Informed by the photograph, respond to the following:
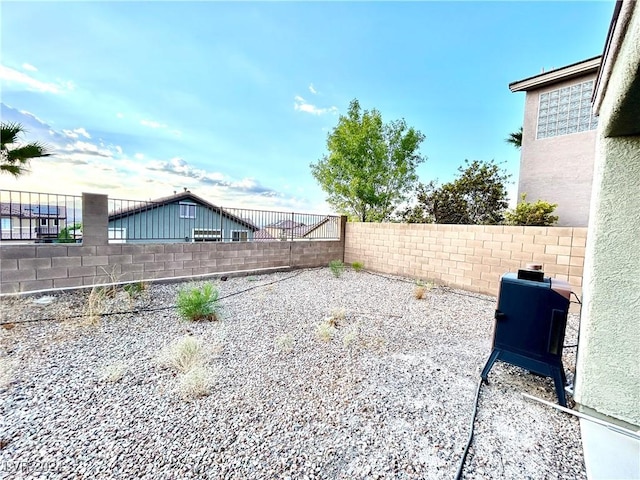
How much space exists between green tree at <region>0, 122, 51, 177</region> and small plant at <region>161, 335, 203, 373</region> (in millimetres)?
4587

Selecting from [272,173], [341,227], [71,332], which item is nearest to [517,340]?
[71,332]

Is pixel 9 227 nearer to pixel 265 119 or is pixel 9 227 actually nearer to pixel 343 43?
pixel 265 119

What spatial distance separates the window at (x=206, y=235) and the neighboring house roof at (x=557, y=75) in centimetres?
1014

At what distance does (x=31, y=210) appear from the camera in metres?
4.52

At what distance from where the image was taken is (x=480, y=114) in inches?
343

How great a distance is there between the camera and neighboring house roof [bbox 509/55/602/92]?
7.20m

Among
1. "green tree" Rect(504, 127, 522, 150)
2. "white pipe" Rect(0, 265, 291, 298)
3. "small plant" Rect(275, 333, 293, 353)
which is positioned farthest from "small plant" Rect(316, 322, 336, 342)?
"green tree" Rect(504, 127, 522, 150)

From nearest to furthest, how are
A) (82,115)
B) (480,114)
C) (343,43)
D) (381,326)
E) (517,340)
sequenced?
(517,340) → (381,326) → (82,115) → (343,43) → (480,114)

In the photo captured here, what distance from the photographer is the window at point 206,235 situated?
6.40m

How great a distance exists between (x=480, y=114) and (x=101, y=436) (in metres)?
11.0

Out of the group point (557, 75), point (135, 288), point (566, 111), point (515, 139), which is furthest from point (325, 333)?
point (515, 139)

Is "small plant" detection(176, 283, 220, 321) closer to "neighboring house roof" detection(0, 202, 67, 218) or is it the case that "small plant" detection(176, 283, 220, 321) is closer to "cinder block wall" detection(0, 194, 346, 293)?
"cinder block wall" detection(0, 194, 346, 293)

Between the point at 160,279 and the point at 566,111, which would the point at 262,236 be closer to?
the point at 160,279

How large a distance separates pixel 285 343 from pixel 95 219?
4.36 metres
